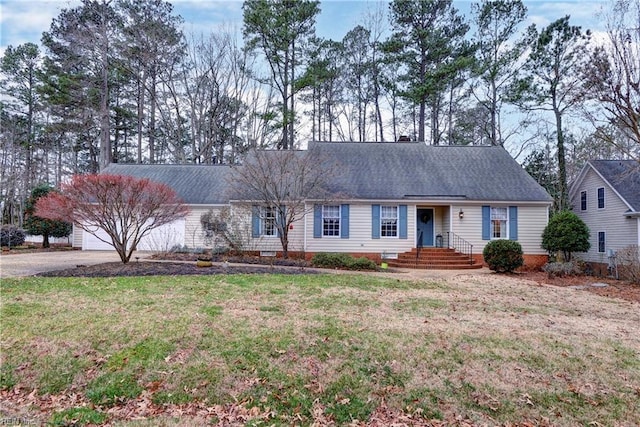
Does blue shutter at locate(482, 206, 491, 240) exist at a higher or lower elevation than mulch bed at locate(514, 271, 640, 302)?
higher

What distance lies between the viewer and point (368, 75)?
2572 cm

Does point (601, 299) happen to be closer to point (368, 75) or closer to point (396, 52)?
point (396, 52)

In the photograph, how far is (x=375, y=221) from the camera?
1536 cm

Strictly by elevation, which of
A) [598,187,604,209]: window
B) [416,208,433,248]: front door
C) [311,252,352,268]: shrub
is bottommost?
[311,252,352,268]: shrub

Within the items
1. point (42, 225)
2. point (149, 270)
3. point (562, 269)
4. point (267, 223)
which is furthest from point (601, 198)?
point (42, 225)

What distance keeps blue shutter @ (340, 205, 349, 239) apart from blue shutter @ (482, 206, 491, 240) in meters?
5.86

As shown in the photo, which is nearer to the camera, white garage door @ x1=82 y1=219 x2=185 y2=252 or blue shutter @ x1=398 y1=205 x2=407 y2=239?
blue shutter @ x1=398 y1=205 x2=407 y2=239

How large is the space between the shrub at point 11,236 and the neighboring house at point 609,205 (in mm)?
27296

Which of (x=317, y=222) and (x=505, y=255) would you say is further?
(x=317, y=222)

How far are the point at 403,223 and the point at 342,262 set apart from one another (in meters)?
4.28

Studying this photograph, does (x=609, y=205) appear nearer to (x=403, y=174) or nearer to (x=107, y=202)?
(x=403, y=174)

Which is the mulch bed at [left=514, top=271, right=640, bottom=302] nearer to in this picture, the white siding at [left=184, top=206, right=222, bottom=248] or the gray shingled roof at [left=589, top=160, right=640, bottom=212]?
the gray shingled roof at [left=589, top=160, right=640, bottom=212]

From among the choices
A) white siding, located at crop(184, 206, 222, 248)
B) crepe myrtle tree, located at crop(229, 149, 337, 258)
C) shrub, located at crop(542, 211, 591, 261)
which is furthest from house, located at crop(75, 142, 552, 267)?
shrub, located at crop(542, 211, 591, 261)

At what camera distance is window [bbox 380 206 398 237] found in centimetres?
1539
